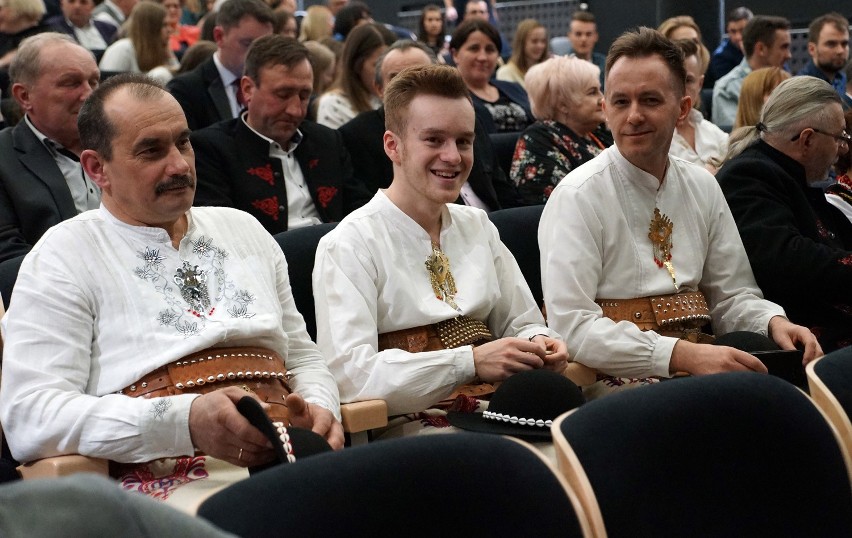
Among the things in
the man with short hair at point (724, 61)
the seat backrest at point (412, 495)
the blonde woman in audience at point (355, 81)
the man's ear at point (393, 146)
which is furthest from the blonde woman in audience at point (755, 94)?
the man with short hair at point (724, 61)

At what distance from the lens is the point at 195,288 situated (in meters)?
2.29

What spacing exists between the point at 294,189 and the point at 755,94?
2.09 meters

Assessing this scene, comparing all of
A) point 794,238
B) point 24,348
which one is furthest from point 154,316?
point 794,238

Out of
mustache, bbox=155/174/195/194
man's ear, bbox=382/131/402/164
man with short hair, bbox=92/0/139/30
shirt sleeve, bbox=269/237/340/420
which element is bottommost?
shirt sleeve, bbox=269/237/340/420

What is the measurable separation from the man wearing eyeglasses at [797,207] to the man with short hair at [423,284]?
80 cm

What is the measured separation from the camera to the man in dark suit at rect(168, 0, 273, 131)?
4.79m

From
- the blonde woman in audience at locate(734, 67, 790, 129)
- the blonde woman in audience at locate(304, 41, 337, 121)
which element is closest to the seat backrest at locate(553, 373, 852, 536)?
the blonde woman in audience at locate(734, 67, 790, 129)

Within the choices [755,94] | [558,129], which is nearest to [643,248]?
[558,129]

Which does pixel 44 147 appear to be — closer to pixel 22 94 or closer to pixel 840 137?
pixel 22 94

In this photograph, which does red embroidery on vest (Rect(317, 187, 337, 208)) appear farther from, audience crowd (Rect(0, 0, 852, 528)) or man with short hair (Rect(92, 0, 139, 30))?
man with short hair (Rect(92, 0, 139, 30))

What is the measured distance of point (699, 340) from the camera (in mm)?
2910

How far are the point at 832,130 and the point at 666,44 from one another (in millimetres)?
728

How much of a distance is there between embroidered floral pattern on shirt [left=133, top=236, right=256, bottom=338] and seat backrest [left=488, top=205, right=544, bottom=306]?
103 cm

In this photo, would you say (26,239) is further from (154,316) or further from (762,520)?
(762,520)
